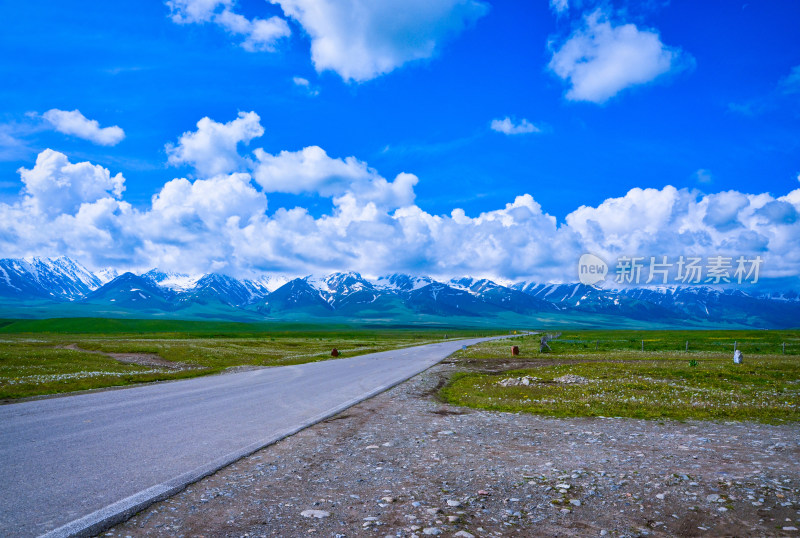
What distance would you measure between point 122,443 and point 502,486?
33.2 ft

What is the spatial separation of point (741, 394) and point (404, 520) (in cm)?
2254

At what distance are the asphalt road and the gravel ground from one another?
0.76 meters

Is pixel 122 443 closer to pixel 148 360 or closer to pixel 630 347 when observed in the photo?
pixel 148 360

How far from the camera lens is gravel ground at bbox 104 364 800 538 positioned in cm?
729

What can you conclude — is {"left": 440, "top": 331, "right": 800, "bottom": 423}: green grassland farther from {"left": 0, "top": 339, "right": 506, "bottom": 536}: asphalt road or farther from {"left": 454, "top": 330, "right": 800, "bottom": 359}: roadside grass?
{"left": 454, "top": 330, "right": 800, "bottom": 359}: roadside grass

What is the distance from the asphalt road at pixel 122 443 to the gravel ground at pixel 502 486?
759mm

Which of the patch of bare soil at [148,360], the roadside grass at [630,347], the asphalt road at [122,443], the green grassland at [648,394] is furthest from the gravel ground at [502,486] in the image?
the roadside grass at [630,347]

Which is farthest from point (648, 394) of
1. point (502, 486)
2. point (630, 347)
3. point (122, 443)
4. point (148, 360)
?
point (630, 347)

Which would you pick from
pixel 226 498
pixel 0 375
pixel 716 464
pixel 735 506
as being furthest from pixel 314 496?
pixel 0 375

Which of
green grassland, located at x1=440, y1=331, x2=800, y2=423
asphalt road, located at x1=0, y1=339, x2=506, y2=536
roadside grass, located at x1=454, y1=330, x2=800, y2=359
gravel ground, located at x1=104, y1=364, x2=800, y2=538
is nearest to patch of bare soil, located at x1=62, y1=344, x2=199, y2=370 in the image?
asphalt road, located at x1=0, y1=339, x2=506, y2=536

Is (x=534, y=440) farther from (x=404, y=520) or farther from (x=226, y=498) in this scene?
(x=226, y=498)

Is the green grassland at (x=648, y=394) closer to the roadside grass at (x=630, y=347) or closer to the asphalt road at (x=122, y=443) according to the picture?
the asphalt road at (x=122, y=443)

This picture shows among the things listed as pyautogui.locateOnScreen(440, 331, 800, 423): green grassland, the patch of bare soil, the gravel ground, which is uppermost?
the gravel ground

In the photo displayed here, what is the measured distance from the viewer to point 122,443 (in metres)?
12.1
